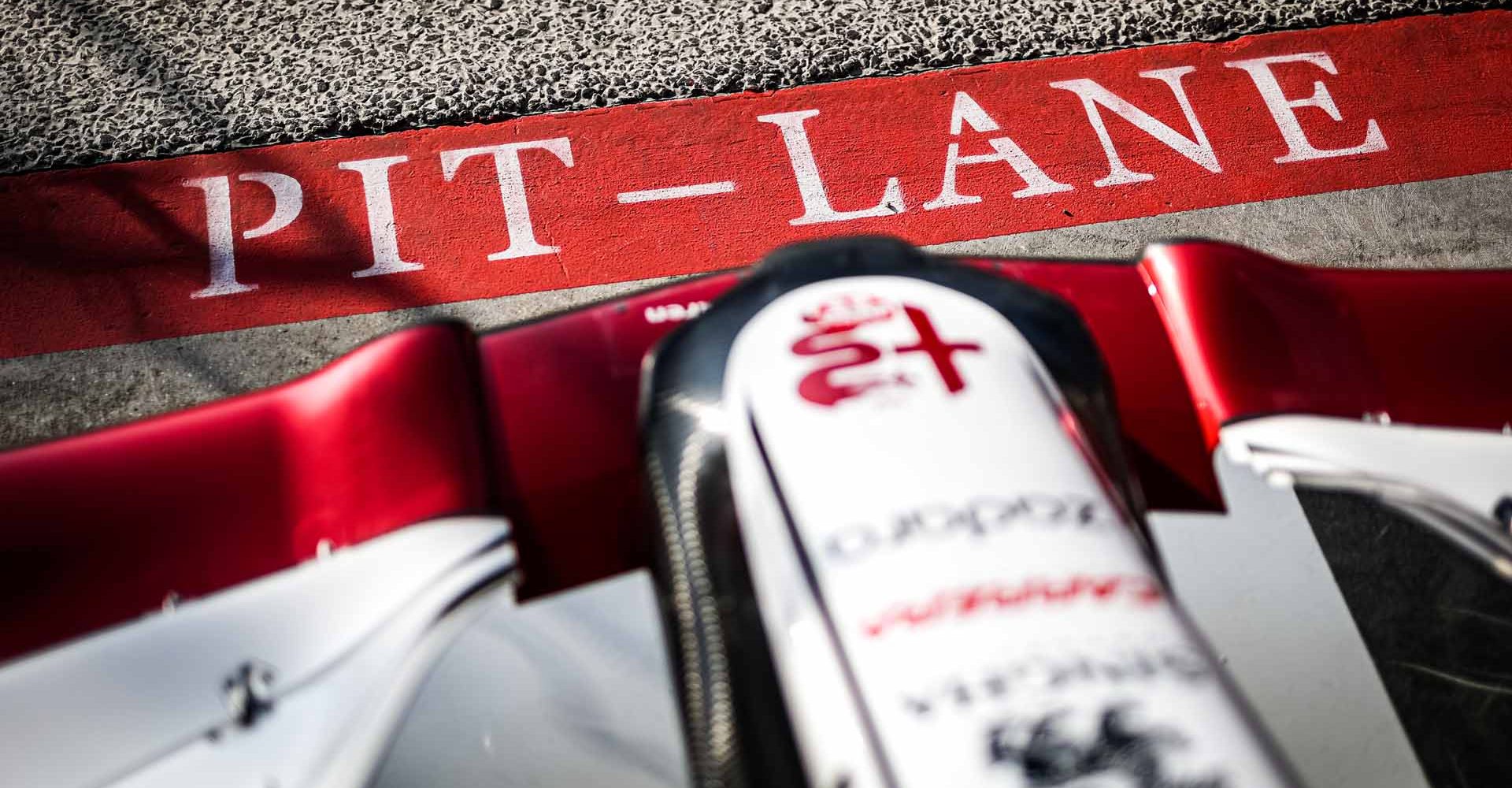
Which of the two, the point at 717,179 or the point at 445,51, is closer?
the point at 717,179

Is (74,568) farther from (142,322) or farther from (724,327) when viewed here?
(142,322)

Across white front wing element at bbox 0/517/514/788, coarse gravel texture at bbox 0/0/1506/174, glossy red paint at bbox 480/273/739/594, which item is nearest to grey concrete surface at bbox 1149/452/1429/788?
glossy red paint at bbox 480/273/739/594

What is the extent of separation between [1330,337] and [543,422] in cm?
106

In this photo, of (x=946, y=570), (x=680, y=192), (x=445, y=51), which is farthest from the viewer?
(x=445, y=51)

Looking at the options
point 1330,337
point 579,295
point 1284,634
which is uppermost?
point 579,295

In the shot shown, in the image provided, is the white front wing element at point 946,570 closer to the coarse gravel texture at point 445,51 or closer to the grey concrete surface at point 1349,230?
the grey concrete surface at point 1349,230

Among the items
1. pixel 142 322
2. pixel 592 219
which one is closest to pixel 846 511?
pixel 592 219

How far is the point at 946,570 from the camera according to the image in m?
1.10

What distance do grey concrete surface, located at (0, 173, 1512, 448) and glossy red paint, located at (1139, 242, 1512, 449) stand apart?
104 centimetres

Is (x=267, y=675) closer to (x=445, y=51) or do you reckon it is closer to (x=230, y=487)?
(x=230, y=487)

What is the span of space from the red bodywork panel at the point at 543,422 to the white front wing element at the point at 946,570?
223 mm

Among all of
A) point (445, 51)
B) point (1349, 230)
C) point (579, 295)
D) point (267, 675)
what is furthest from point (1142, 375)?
point (445, 51)

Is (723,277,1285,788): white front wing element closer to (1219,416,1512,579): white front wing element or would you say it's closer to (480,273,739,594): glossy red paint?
(480,273,739,594): glossy red paint

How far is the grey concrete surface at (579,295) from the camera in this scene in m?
2.48
